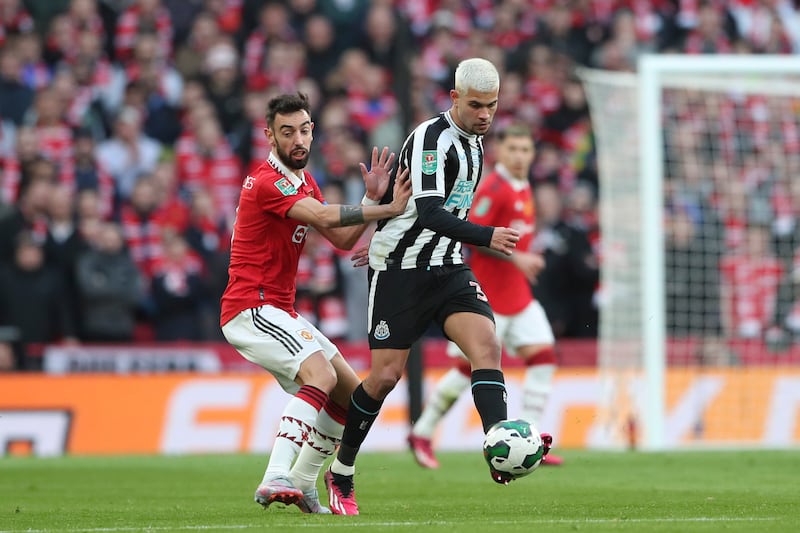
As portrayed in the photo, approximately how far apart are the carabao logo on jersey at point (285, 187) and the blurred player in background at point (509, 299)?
171 inches

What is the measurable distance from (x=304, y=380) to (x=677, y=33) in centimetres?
1523

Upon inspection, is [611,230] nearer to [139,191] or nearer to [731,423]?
[731,423]

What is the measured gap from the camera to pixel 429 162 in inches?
310

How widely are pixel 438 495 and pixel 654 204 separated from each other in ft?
20.9

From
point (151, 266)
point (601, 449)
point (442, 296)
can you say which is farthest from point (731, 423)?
point (442, 296)

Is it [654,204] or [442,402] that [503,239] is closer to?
[442,402]

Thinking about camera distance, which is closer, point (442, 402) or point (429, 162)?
point (429, 162)

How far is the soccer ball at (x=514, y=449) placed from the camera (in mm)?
7301

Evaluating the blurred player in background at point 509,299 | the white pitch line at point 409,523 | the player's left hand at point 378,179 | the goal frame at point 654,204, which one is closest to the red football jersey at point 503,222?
the blurred player in background at point 509,299

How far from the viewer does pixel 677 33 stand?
21.8 m

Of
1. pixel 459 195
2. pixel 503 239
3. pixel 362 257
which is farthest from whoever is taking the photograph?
pixel 362 257

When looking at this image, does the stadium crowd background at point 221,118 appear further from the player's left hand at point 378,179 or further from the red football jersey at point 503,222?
the player's left hand at point 378,179

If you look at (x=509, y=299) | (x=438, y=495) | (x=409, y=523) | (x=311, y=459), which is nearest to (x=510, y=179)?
(x=509, y=299)

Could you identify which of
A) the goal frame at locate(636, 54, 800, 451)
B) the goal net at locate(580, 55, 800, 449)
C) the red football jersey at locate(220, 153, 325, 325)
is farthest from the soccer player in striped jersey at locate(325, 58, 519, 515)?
the goal net at locate(580, 55, 800, 449)
